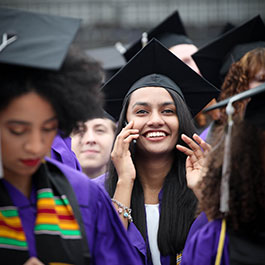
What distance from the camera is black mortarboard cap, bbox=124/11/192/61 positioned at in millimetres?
6094

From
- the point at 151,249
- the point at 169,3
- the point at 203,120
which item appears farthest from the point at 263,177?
the point at 169,3

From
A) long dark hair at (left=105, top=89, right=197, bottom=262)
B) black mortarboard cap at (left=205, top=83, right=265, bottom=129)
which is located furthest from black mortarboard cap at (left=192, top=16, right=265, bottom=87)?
black mortarboard cap at (left=205, top=83, right=265, bottom=129)

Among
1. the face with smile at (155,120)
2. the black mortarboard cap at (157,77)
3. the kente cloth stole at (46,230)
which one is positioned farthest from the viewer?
the black mortarboard cap at (157,77)

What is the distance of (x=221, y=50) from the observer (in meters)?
5.23

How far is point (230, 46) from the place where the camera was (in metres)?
5.20

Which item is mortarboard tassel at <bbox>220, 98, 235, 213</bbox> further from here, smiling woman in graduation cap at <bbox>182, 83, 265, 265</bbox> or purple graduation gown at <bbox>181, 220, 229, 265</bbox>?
purple graduation gown at <bbox>181, 220, 229, 265</bbox>

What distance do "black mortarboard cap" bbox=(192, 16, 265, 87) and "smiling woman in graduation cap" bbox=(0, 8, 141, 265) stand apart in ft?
8.80

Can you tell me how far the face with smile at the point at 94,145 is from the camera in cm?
501

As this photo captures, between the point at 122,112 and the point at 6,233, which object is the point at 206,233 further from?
the point at 122,112

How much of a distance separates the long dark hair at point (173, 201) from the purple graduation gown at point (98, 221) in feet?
2.52

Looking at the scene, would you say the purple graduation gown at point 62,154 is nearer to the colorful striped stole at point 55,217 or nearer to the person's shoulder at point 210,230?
the colorful striped stole at point 55,217

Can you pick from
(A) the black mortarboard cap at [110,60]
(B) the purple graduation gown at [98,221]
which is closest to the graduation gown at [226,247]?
(B) the purple graduation gown at [98,221]

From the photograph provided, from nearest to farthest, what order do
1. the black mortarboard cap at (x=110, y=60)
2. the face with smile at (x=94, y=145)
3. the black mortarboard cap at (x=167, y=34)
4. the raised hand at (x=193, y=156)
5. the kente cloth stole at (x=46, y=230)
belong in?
the kente cloth stole at (x=46, y=230), the raised hand at (x=193, y=156), the face with smile at (x=94, y=145), the black mortarboard cap at (x=167, y=34), the black mortarboard cap at (x=110, y=60)

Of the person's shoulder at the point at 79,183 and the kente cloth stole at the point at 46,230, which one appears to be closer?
the kente cloth stole at the point at 46,230
